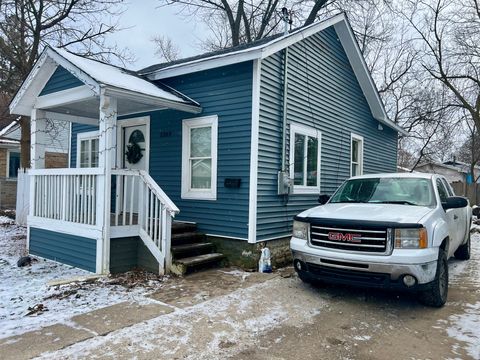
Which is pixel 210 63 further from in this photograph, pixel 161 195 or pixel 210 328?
pixel 210 328

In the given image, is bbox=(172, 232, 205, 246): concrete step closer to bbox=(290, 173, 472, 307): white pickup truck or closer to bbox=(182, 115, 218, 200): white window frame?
bbox=(182, 115, 218, 200): white window frame

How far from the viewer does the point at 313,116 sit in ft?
29.5

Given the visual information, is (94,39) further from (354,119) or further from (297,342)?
(297,342)

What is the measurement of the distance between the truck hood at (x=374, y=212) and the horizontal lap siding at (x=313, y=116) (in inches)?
70.6

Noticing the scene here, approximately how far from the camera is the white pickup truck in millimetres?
4539

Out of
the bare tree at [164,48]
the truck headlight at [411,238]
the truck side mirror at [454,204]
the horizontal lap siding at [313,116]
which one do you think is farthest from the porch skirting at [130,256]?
the bare tree at [164,48]

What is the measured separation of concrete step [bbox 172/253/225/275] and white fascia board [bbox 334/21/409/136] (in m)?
7.03

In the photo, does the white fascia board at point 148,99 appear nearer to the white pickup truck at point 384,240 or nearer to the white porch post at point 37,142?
the white porch post at point 37,142

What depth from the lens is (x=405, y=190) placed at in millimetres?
5922

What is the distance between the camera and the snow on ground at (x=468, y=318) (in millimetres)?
3863

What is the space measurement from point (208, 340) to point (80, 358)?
3.95 feet

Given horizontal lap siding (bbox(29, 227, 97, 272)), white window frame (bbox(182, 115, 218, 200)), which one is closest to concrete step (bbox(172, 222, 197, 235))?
white window frame (bbox(182, 115, 218, 200))

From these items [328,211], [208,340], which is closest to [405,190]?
[328,211]

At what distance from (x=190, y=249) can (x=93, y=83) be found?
10.8 feet
